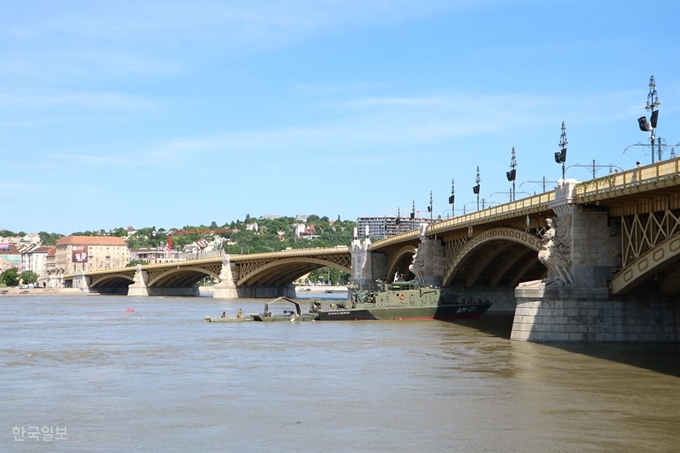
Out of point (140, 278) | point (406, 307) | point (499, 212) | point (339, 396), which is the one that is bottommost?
point (339, 396)

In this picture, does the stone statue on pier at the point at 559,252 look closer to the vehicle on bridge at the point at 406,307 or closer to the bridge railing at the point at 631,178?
the bridge railing at the point at 631,178

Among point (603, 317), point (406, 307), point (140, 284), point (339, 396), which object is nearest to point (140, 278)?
point (140, 284)

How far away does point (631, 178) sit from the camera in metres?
39.3

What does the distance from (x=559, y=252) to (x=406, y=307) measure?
24.4 meters

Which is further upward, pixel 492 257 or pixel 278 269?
pixel 278 269

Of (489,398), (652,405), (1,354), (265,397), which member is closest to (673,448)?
(652,405)

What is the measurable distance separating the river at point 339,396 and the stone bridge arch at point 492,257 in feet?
38.9

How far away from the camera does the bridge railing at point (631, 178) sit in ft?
118

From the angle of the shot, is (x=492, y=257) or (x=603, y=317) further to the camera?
(x=492, y=257)

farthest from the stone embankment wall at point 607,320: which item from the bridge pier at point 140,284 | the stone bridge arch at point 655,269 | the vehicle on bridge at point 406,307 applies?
the bridge pier at point 140,284

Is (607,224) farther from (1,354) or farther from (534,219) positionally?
(1,354)

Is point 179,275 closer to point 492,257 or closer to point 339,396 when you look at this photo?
point 492,257

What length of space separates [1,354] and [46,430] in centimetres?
2274

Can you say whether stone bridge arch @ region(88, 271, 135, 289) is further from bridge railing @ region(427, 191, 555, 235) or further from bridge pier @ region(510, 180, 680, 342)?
bridge pier @ region(510, 180, 680, 342)
